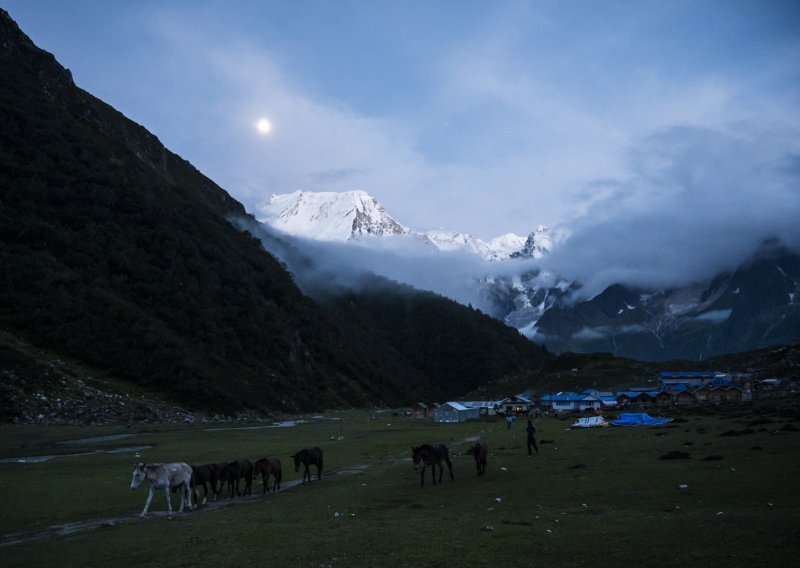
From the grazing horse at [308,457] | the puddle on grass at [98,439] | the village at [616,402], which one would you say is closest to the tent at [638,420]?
the village at [616,402]

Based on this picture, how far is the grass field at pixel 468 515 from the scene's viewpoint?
1273 cm

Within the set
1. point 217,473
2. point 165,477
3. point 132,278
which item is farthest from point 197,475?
point 132,278

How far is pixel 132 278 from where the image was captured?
411 ft

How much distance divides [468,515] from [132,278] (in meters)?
122

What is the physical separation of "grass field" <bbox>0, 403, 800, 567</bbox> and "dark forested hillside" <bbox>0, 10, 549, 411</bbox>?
7319 cm

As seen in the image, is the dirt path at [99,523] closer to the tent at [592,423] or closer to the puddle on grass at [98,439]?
the puddle on grass at [98,439]

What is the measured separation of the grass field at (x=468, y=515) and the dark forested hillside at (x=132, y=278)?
73190 millimetres

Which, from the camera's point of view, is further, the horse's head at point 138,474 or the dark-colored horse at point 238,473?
the dark-colored horse at point 238,473

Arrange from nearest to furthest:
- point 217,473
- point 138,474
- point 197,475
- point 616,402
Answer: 1. point 138,474
2. point 197,475
3. point 217,473
4. point 616,402

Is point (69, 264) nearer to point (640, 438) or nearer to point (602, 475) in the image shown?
point (640, 438)

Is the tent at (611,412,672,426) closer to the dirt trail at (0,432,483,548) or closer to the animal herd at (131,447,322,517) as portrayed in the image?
the animal herd at (131,447,322,517)

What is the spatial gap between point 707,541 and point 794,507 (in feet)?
15.8

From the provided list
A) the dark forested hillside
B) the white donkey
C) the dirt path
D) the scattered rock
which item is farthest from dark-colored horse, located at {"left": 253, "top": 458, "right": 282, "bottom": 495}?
the dark forested hillside

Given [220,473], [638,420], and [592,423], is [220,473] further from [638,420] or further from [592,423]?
[638,420]
